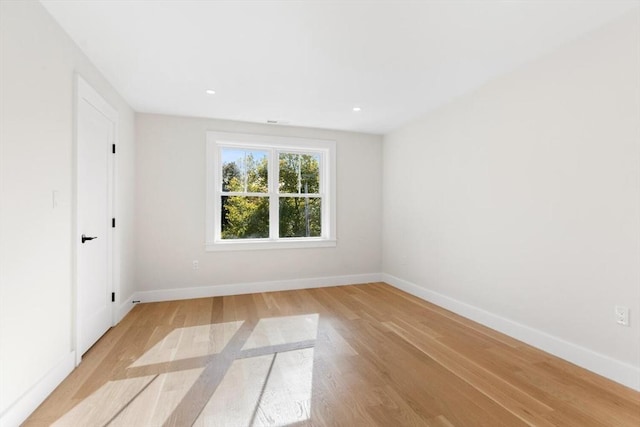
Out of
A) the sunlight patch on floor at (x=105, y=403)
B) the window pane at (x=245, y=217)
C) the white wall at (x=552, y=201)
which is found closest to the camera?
the sunlight patch on floor at (x=105, y=403)

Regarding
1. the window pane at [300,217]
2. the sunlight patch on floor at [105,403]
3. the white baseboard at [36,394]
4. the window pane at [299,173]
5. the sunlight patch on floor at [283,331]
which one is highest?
the window pane at [299,173]

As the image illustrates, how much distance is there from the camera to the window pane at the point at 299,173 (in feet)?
15.5

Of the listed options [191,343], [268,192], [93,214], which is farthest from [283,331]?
[268,192]

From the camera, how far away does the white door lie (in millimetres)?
2396

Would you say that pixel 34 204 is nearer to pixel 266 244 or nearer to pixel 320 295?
pixel 266 244

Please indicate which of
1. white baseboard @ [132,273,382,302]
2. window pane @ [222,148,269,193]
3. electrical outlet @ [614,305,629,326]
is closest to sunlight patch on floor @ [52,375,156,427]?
white baseboard @ [132,273,382,302]

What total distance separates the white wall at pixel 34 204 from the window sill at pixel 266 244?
2.04 m

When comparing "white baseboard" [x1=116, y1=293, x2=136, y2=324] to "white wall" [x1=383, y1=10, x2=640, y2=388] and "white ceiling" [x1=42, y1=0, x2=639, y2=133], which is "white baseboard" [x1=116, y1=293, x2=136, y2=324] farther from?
"white wall" [x1=383, y1=10, x2=640, y2=388]

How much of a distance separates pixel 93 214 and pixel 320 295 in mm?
2819

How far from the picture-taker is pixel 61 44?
7.01 ft

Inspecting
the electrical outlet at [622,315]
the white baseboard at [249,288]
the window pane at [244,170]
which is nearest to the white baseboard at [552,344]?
the electrical outlet at [622,315]

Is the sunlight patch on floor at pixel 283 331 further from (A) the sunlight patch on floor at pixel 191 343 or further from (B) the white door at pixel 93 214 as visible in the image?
(B) the white door at pixel 93 214

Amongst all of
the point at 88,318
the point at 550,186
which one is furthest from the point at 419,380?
the point at 88,318

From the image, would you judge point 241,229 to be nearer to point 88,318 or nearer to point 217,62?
point 88,318
